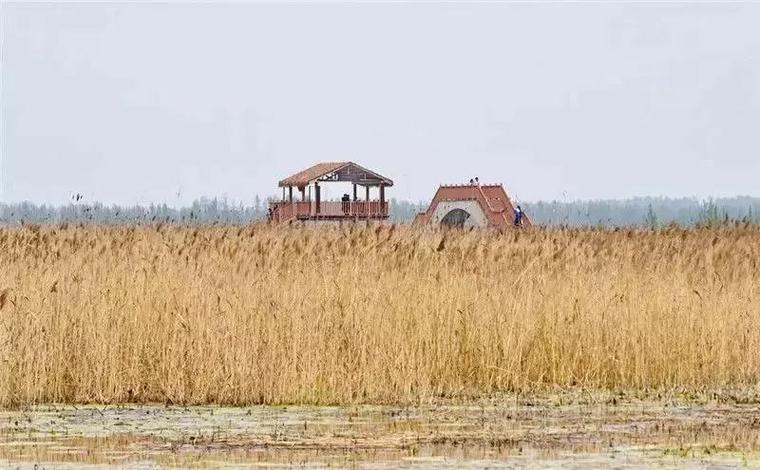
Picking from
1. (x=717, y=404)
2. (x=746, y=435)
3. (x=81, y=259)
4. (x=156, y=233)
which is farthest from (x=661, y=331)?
(x=156, y=233)

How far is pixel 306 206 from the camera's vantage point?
157 ft

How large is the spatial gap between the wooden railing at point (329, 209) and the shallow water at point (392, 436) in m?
36.7

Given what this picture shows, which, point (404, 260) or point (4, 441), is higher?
point (404, 260)

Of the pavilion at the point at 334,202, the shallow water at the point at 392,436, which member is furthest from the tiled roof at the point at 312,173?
the shallow water at the point at 392,436

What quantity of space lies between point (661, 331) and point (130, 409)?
4289 millimetres

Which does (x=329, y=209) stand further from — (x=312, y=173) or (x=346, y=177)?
(x=312, y=173)

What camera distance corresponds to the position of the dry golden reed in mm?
10750

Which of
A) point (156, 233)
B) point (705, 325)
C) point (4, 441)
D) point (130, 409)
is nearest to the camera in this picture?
point (4, 441)

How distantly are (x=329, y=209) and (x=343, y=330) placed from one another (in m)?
36.6

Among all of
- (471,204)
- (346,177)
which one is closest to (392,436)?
(471,204)

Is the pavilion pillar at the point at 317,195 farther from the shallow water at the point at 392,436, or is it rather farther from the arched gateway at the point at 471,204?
the shallow water at the point at 392,436

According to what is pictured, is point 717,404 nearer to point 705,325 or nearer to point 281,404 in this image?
point 705,325

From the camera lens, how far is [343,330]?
11570 millimetres

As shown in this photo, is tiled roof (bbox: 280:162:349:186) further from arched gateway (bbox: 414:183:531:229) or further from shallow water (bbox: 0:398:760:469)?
shallow water (bbox: 0:398:760:469)
